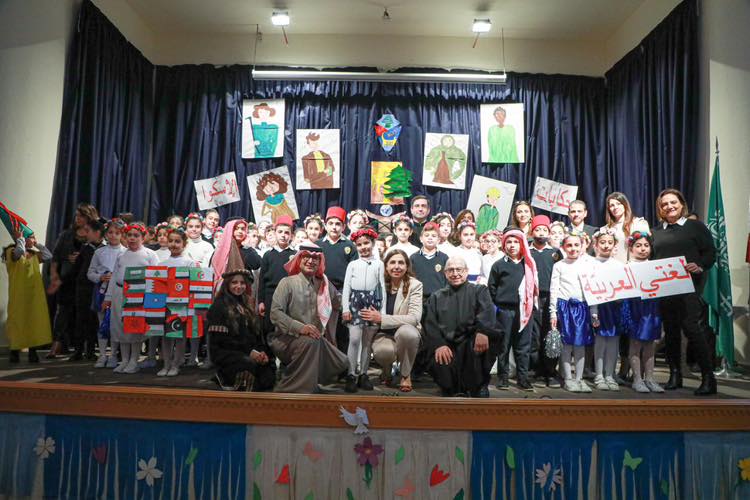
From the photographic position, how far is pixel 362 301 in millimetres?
4055

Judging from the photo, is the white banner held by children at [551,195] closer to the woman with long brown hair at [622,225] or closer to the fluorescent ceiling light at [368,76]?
the fluorescent ceiling light at [368,76]

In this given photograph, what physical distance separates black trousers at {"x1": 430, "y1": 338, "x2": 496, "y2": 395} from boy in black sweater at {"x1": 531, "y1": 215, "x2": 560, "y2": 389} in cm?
80

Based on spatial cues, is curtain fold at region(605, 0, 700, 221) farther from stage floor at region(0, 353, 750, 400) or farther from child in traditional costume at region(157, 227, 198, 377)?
child in traditional costume at region(157, 227, 198, 377)

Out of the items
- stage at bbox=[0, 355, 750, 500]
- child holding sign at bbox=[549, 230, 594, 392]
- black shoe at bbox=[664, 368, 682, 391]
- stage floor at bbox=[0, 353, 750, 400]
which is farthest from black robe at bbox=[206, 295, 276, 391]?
black shoe at bbox=[664, 368, 682, 391]

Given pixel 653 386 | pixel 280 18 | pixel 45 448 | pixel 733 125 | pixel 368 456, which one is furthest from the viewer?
pixel 280 18

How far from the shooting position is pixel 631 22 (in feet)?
24.8

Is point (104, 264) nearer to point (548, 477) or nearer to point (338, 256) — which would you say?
point (338, 256)

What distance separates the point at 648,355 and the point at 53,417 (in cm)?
427

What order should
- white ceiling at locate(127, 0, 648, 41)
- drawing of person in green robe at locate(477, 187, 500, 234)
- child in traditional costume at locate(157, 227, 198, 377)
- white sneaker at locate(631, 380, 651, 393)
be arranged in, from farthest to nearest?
drawing of person in green robe at locate(477, 187, 500, 234), white ceiling at locate(127, 0, 648, 41), child in traditional costume at locate(157, 227, 198, 377), white sneaker at locate(631, 380, 651, 393)

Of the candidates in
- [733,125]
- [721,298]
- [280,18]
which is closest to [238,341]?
[721,298]

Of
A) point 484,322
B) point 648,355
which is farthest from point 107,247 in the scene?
point 648,355

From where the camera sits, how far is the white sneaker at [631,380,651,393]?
3867 millimetres

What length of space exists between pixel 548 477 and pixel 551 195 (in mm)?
5404

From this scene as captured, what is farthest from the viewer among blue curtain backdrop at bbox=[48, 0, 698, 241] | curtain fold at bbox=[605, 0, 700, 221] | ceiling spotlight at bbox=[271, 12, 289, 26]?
blue curtain backdrop at bbox=[48, 0, 698, 241]
